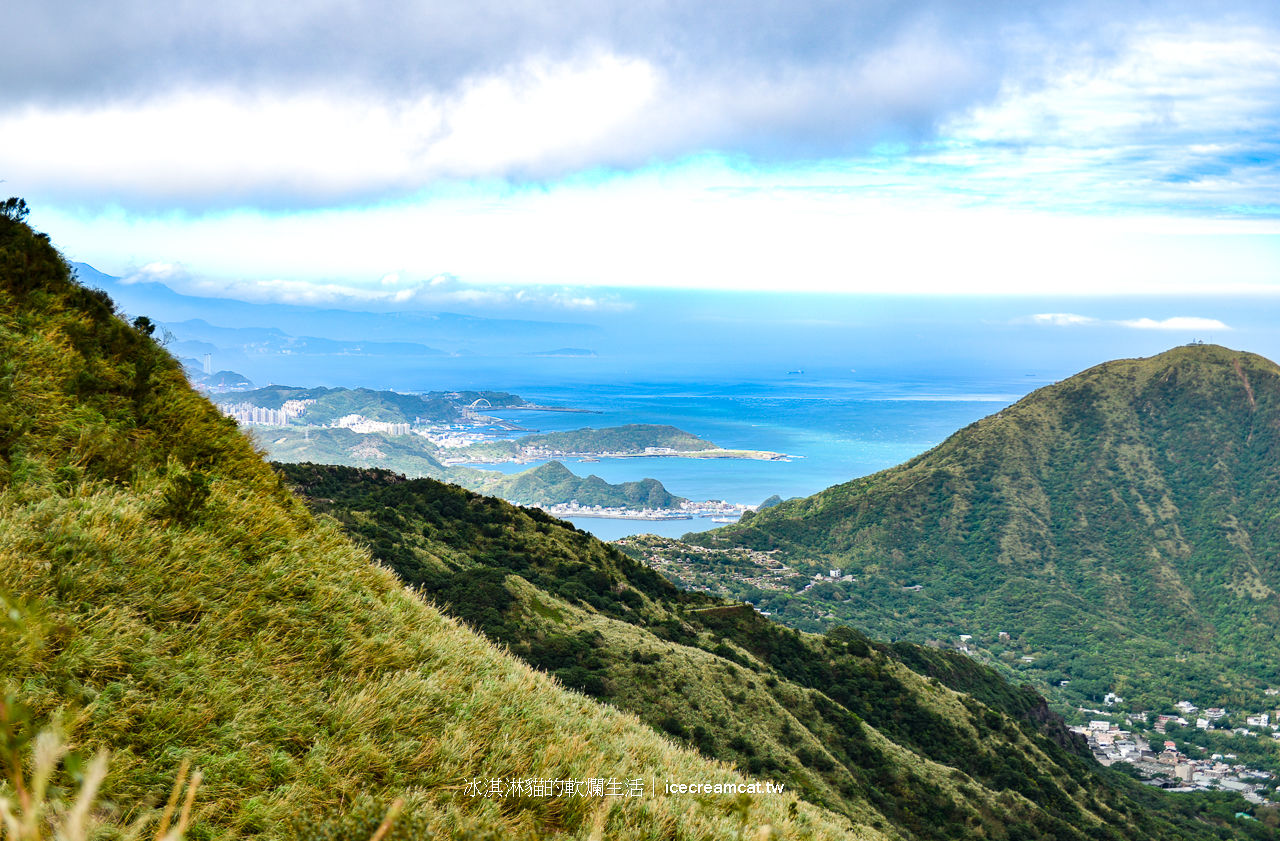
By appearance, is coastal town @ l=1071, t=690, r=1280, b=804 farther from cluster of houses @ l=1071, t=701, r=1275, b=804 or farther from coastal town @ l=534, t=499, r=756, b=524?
coastal town @ l=534, t=499, r=756, b=524

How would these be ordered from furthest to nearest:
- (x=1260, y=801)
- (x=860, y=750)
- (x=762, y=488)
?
(x=762, y=488)
(x=1260, y=801)
(x=860, y=750)

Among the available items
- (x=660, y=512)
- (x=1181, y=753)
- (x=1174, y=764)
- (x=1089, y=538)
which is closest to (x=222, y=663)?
(x=1174, y=764)

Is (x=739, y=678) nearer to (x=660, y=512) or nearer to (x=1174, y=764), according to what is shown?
(x=1174, y=764)

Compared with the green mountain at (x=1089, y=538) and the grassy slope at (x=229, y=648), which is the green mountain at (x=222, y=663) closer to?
the grassy slope at (x=229, y=648)

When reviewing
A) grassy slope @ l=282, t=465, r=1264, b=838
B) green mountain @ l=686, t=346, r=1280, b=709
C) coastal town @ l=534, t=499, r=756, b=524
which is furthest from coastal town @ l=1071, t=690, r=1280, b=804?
coastal town @ l=534, t=499, r=756, b=524

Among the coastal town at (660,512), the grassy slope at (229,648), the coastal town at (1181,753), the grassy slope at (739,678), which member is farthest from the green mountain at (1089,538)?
the grassy slope at (229,648)

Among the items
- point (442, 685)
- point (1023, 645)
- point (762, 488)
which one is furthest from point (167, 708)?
point (762, 488)

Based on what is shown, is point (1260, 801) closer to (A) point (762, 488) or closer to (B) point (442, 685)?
(B) point (442, 685)
